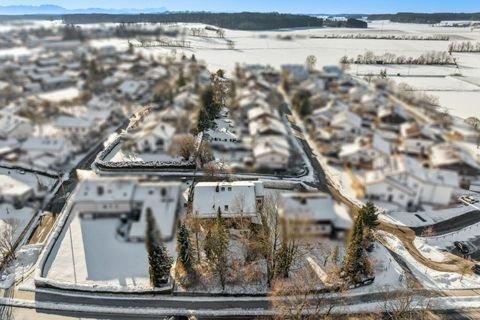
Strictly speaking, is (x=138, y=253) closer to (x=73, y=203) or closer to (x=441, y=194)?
(x=73, y=203)

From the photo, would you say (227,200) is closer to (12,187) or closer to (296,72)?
(12,187)

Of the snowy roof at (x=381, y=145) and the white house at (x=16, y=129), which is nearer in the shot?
the snowy roof at (x=381, y=145)

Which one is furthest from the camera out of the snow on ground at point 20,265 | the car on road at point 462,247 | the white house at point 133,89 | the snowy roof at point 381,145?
the white house at point 133,89

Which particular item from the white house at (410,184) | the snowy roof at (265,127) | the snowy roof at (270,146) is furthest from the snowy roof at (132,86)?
the white house at (410,184)

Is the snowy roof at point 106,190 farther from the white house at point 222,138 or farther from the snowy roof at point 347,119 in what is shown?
the snowy roof at point 347,119

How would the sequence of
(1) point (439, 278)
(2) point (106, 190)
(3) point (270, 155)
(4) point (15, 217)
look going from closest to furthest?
(1) point (439, 278), (2) point (106, 190), (4) point (15, 217), (3) point (270, 155)

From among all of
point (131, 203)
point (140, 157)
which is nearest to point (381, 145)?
point (131, 203)

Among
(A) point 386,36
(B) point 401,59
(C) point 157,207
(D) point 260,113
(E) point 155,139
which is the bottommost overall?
(C) point 157,207

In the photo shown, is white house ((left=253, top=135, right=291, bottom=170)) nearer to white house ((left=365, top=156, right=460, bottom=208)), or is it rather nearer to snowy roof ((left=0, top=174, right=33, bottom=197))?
white house ((left=365, top=156, right=460, bottom=208))

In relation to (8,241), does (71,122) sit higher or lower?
higher
